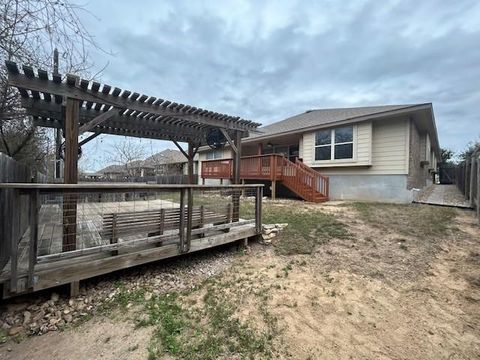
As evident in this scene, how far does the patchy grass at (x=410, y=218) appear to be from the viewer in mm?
5793

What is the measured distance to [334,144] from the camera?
11.0 m

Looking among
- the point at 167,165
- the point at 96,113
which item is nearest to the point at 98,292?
the point at 96,113

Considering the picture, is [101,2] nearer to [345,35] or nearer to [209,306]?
[209,306]

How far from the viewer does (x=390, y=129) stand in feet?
32.2

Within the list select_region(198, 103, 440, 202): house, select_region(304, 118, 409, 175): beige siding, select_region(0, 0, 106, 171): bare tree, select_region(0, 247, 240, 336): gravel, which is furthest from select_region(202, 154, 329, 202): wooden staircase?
select_region(0, 0, 106, 171): bare tree

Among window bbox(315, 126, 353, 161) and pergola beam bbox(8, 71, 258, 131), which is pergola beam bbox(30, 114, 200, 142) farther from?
window bbox(315, 126, 353, 161)

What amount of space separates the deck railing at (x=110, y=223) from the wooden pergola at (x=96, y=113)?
9.1 inches

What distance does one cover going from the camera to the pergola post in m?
3.23

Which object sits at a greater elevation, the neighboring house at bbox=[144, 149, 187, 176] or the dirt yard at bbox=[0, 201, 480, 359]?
the neighboring house at bbox=[144, 149, 187, 176]

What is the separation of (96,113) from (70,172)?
93.4 inches

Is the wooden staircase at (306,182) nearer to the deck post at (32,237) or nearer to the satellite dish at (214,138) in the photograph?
the satellite dish at (214,138)

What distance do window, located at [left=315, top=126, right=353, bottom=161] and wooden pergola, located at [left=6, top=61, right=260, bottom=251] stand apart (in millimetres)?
6179

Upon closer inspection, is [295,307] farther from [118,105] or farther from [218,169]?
[218,169]

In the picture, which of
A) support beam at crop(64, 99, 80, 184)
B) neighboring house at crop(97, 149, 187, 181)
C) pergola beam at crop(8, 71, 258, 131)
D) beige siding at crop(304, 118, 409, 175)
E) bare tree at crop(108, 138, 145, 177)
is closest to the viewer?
pergola beam at crop(8, 71, 258, 131)
